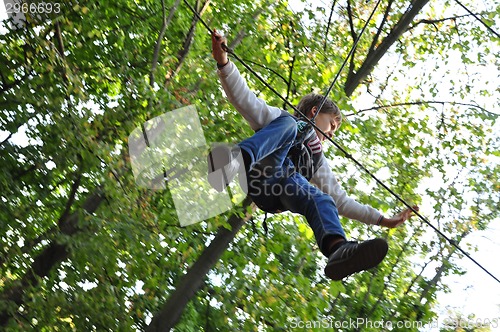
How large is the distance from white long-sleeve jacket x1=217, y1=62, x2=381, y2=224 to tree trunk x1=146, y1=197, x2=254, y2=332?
Answer: 272cm

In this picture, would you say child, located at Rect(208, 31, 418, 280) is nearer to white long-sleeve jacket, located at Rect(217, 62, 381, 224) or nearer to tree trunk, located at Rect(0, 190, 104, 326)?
white long-sleeve jacket, located at Rect(217, 62, 381, 224)

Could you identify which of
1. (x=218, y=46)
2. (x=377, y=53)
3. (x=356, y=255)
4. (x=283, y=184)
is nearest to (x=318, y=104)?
(x=283, y=184)

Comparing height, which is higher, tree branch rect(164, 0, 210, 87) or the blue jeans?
tree branch rect(164, 0, 210, 87)

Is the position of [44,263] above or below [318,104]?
below

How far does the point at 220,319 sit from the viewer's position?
264 inches

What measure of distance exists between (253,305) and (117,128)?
2.09 metres

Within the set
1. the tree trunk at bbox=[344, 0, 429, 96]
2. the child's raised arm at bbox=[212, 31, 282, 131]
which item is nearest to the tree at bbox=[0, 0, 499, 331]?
the tree trunk at bbox=[344, 0, 429, 96]

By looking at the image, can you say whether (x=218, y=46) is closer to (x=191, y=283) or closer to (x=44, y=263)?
(x=191, y=283)

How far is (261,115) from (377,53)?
14.1ft

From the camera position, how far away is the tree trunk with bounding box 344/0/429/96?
753 cm

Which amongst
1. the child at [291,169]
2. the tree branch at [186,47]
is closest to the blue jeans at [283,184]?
the child at [291,169]

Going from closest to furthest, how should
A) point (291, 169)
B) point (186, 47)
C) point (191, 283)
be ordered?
point (291, 169)
point (191, 283)
point (186, 47)

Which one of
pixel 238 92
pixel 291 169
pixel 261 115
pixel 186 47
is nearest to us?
pixel 238 92

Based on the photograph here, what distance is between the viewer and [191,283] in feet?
23.0
